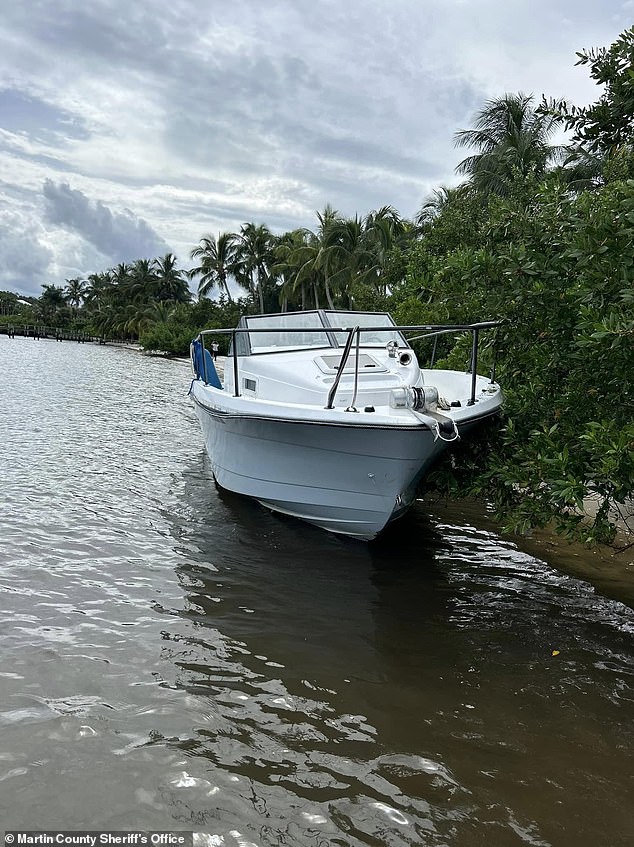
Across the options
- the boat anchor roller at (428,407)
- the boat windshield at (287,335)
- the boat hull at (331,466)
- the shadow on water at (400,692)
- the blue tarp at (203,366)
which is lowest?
the shadow on water at (400,692)

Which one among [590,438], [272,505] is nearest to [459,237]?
[272,505]

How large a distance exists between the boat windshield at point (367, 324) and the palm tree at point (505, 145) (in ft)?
60.2

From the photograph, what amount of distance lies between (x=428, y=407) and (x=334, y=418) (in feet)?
3.21

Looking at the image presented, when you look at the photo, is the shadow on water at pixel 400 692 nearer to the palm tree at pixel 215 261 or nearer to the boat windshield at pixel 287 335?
the boat windshield at pixel 287 335

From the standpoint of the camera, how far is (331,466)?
240 inches

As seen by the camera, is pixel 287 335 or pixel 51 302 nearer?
pixel 287 335

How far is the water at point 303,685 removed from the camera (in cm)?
306

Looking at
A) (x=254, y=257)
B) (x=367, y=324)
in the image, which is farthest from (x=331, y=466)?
(x=254, y=257)

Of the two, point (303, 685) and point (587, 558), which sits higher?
point (587, 558)

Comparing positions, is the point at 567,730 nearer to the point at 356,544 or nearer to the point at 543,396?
the point at 543,396

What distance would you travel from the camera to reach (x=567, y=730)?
3752mm

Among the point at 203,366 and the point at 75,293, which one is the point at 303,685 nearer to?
the point at 203,366

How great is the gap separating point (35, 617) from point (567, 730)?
154 inches

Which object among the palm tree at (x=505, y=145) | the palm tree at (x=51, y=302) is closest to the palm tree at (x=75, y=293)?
the palm tree at (x=51, y=302)
